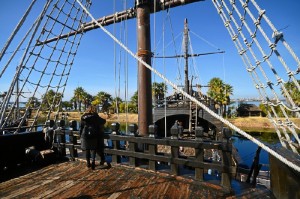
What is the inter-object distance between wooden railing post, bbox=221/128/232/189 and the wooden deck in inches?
7.2

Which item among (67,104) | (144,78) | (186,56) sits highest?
(186,56)

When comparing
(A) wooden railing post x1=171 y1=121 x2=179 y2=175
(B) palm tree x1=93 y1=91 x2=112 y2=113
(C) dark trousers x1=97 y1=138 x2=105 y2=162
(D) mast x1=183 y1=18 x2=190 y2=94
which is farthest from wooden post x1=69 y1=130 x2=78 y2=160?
(B) palm tree x1=93 y1=91 x2=112 y2=113

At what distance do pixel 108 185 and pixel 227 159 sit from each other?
8.00 feet

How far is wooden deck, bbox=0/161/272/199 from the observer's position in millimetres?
3666

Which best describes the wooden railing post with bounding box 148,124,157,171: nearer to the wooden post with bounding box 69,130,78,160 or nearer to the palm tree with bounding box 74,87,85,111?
the wooden post with bounding box 69,130,78,160

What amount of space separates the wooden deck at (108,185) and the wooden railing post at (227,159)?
0.18m

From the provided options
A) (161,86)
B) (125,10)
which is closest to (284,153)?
(125,10)

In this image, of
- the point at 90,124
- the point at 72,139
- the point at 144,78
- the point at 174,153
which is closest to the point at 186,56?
the point at 144,78

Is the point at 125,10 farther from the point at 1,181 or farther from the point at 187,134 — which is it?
the point at 187,134

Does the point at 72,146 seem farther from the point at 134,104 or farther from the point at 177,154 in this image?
the point at 134,104

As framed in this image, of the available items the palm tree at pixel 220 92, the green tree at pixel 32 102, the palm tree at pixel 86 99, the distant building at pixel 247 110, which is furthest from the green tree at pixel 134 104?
the green tree at pixel 32 102

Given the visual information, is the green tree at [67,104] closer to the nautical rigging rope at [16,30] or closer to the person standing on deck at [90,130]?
the nautical rigging rope at [16,30]

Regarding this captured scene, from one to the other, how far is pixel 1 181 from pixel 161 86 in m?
53.7

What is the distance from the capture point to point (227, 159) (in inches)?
151
